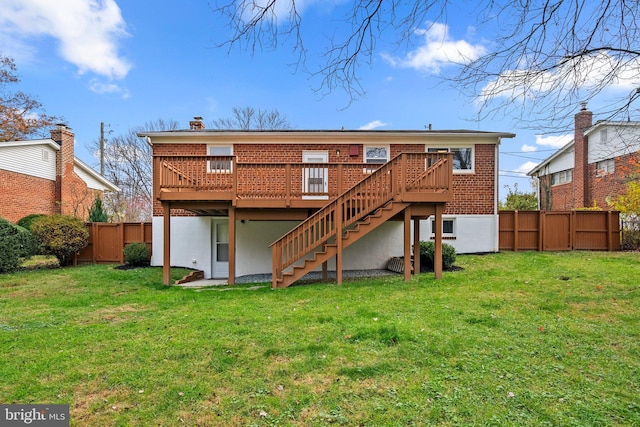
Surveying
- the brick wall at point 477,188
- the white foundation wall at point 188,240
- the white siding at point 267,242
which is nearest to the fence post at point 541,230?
the white siding at point 267,242

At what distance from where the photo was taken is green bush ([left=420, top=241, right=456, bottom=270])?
9.51m

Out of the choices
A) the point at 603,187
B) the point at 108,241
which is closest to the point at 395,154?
the point at 108,241

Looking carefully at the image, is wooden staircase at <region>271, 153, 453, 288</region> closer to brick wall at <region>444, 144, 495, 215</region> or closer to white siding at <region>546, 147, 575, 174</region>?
brick wall at <region>444, 144, 495, 215</region>

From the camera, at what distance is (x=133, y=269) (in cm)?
1111

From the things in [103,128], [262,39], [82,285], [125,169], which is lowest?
[82,285]

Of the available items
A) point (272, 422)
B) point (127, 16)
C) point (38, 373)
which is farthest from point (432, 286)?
point (127, 16)

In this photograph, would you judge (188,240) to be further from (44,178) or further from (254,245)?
(44,178)

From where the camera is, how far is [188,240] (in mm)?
11688

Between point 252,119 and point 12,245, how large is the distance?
19723 mm

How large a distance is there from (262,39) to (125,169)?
29.5m

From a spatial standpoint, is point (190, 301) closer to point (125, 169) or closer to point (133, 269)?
point (133, 269)

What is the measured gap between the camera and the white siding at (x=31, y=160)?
1537cm

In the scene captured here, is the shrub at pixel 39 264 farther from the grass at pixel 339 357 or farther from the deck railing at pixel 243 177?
the deck railing at pixel 243 177

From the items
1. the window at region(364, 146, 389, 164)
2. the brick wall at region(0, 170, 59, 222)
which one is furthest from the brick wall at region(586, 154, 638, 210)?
the brick wall at region(0, 170, 59, 222)
